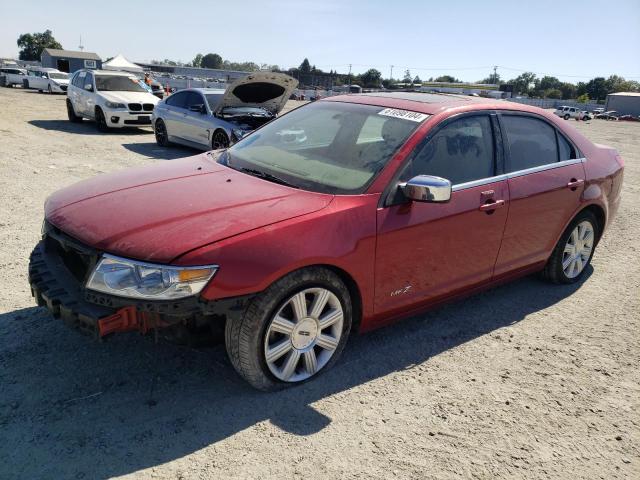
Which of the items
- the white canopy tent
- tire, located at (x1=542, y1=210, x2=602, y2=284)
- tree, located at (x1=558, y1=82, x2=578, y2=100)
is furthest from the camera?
tree, located at (x1=558, y1=82, x2=578, y2=100)

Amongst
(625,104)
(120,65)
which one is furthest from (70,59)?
(625,104)

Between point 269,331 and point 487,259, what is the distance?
73.7 inches

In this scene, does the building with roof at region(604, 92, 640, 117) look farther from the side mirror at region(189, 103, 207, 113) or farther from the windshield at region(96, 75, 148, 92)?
the side mirror at region(189, 103, 207, 113)

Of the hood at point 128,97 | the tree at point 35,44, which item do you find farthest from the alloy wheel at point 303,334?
the tree at point 35,44

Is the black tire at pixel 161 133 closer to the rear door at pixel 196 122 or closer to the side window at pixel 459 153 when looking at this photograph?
the rear door at pixel 196 122

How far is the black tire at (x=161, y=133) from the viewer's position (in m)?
12.2

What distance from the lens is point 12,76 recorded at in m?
37.1

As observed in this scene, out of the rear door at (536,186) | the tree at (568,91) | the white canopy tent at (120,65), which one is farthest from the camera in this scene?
the tree at (568,91)

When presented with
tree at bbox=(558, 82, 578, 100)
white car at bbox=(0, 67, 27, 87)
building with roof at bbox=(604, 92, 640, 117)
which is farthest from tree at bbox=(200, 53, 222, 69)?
white car at bbox=(0, 67, 27, 87)

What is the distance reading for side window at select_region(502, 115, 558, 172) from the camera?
4.11m

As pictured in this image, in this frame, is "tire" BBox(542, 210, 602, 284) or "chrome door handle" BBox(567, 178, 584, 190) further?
"tire" BBox(542, 210, 602, 284)

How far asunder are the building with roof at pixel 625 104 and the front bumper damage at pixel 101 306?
85266 mm

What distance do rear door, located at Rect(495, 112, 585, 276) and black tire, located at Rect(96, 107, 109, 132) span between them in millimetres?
12285

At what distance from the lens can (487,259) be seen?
12.9 feet
